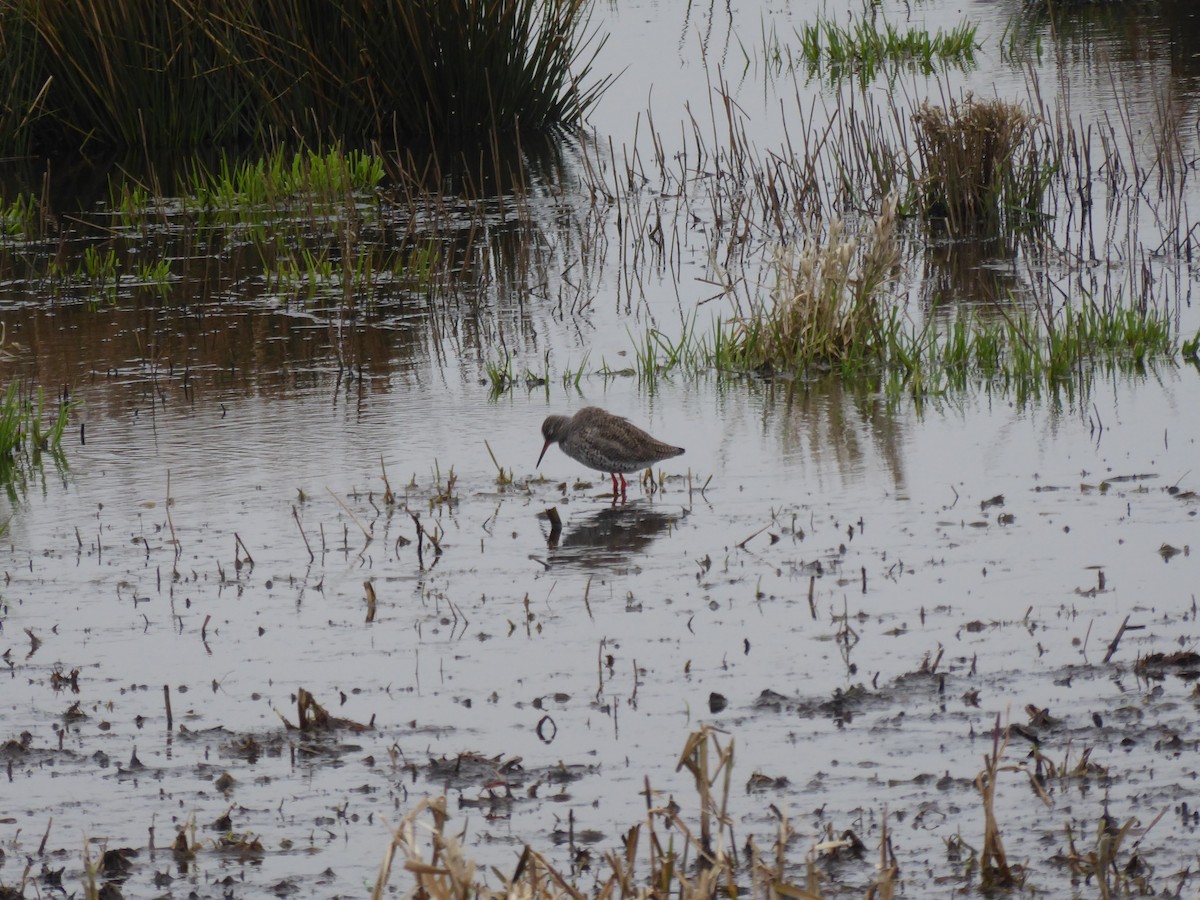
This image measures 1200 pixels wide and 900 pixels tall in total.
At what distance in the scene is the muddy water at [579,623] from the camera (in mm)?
4156

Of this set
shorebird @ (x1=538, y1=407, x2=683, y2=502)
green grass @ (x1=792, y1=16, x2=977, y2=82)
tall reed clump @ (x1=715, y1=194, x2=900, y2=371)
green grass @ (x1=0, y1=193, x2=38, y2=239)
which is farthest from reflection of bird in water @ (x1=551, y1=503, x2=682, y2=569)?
green grass @ (x1=792, y1=16, x2=977, y2=82)

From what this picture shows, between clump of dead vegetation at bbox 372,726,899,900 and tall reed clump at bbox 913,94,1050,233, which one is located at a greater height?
tall reed clump at bbox 913,94,1050,233

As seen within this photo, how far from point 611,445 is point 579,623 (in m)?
1.54

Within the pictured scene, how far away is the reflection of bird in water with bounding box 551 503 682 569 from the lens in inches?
248

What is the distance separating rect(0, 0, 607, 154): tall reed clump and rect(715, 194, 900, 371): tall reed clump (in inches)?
300

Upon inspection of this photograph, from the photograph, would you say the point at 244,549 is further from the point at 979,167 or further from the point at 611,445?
the point at 979,167

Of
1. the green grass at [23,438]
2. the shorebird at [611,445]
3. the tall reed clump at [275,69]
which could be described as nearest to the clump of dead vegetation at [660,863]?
the shorebird at [611,445]

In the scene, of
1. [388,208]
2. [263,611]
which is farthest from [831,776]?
[388,208]

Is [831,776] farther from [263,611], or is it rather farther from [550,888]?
[263,611]

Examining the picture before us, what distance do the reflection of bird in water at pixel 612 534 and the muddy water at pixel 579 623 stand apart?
0.02m

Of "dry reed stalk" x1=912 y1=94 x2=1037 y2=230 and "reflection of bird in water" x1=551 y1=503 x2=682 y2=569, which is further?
"dry reed stalk" x1=912 y1=94 x2=1037 y2=230

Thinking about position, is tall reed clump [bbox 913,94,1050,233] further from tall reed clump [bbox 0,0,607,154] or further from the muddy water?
tall reed clump [bbox 0,0,607,154]

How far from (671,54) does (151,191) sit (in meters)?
9.16

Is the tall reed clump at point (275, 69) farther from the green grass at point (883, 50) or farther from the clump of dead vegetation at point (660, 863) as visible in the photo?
the clump of dead vegetation at point (660, 863)
